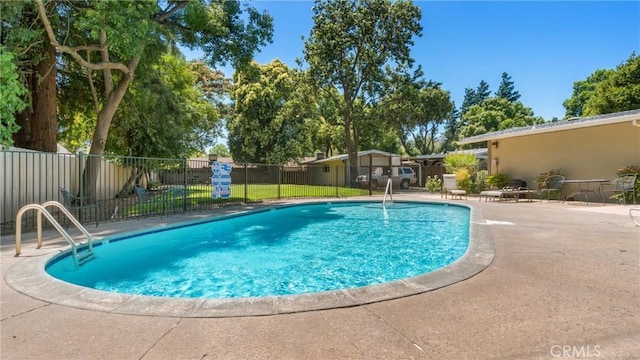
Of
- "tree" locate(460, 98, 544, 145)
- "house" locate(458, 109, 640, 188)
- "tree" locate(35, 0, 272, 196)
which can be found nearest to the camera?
"tree" locate(35, 0, 272, 196)

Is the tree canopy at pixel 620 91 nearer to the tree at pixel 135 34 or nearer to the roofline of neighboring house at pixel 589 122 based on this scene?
the roofline of neighboring house at pixel 589 122

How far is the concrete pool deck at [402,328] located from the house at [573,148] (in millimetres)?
10128

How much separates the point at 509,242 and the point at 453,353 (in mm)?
4161

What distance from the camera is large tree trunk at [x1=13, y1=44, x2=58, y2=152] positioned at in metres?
10.8

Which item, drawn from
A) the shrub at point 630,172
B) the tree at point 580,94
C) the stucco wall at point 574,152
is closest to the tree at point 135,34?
the stucco wall at point 574,152

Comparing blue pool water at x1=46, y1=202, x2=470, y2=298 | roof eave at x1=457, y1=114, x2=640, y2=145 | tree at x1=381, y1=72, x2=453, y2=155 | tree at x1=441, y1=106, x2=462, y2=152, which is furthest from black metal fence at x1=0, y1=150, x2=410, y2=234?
tree at x1=441, y1=106, x2=462, y2=152

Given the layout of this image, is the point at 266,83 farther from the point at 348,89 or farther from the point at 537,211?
the point at 537,211

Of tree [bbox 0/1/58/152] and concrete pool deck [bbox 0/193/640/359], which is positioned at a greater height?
tree [bbox 0/1/58/152]

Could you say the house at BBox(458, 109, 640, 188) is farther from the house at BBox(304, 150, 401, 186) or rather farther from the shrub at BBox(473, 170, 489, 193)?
the house at BBox(304, 150, 401, 186)

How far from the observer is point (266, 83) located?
29.8 meters

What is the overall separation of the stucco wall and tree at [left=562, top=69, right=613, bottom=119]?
2491 cm

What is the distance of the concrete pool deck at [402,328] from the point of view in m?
2.29

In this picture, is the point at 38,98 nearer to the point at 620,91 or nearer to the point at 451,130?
the point at 620,91

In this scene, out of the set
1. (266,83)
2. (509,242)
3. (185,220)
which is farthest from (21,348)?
(266,83)
